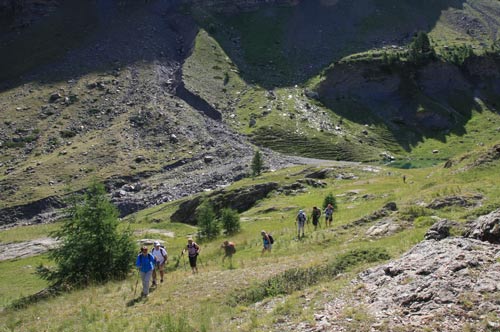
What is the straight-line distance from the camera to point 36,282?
39.9m

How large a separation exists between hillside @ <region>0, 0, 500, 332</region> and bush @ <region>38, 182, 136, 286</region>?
8.87 ft

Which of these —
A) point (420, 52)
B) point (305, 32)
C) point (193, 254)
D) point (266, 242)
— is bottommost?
point (266, 242)

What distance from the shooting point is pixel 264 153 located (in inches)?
4038

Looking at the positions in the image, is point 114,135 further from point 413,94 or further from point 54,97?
point 413,94

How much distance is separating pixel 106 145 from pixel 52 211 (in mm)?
24274

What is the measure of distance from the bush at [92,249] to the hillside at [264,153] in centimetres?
270

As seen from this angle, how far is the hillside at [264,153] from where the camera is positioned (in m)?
14.5

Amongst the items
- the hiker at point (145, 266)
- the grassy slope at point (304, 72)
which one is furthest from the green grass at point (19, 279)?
the grassy slope at point (304, 72)

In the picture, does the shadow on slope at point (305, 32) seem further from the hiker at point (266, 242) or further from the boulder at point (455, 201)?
the boulder at point (455, 201)

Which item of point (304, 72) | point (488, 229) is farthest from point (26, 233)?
point (304, 72)

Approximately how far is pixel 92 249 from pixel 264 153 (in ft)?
250

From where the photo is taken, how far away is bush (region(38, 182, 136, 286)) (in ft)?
89.9

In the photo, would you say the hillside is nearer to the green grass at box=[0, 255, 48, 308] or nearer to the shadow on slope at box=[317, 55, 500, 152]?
the green grass at box=[0, 255, 48, 308]

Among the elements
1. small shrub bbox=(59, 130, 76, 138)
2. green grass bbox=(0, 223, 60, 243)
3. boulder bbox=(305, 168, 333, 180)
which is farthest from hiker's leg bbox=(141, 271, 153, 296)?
small shrub bbox=(59, 130, 76, 138)
